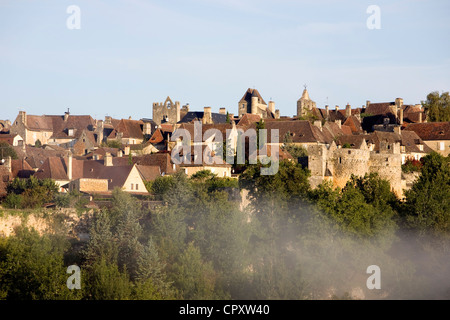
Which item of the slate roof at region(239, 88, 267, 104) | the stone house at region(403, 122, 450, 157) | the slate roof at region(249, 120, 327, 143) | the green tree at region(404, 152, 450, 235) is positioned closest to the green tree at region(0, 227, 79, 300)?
the green tree at region(404, 152, 450, 235)

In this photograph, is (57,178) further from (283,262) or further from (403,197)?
(403,197)

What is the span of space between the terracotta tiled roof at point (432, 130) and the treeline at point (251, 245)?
18.5 metres

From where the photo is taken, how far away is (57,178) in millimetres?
49781

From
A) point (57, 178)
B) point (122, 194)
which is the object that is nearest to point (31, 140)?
point (57, 178)

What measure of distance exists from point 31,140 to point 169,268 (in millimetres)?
39741

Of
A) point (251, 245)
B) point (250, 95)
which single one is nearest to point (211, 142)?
point (251, 245)

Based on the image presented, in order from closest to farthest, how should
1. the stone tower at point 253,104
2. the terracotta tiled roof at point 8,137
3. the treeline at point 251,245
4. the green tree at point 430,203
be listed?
the treeline at point 251,245
the green tree at point 430,203
the terracotta tiled roof at point 8,137
the stone tower at point 253,104

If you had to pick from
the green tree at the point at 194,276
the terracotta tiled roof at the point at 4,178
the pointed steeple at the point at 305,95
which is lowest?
the green tree at the point at 194,276

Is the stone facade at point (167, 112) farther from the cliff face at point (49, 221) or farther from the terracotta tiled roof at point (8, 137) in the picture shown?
the cliff face at point (49, 221)

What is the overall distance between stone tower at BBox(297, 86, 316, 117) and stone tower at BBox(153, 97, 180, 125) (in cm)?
1301

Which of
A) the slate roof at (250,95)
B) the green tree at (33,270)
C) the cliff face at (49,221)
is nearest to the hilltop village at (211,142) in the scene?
the slate roof at (250,95)

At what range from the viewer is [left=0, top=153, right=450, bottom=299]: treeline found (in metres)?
37.9

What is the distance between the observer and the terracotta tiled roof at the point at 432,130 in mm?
69500

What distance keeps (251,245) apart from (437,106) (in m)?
41.7
